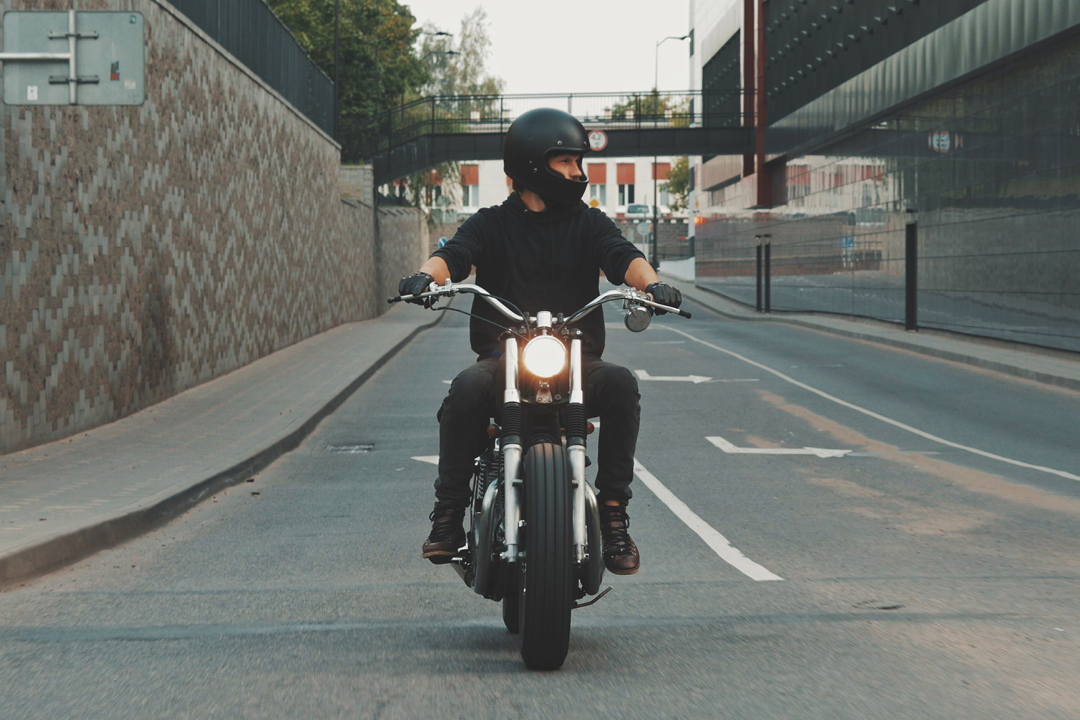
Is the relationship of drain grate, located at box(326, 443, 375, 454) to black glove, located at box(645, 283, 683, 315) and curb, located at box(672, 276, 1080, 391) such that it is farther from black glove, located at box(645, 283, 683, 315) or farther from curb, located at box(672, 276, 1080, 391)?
curb, located at box(672, 276, 1080, 391)

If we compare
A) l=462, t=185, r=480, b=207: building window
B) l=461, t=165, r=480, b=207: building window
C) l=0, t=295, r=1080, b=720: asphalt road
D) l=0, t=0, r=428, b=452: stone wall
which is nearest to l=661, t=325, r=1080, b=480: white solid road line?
l=0, t=295, r=1080, b=720: asphalt road

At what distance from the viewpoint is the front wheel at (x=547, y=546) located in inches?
171

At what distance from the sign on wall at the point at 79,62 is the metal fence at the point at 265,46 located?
23.2ft

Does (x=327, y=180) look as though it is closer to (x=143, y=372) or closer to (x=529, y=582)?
(x=143, y=372)

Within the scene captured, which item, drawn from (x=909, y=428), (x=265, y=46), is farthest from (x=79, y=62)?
(x=265, y=46)

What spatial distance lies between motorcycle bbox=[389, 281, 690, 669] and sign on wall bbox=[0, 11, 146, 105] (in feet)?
21.1

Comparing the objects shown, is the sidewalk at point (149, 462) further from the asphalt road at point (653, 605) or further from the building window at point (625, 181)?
the building window at point (625, 181)

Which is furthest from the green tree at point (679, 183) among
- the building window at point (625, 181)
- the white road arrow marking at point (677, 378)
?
the white road arrow marking at point (677, 378)

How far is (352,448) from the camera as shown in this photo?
1284 cm

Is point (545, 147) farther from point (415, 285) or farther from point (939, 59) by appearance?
point (939, 59)

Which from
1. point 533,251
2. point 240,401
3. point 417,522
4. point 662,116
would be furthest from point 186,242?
point 662,116

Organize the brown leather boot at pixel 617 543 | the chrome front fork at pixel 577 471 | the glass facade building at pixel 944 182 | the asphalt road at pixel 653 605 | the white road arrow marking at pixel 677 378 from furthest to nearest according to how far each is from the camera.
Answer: the glass facade building at pixel 944 182
the white road arrow marking at pixel 677 378
the brown leather boot at pixel 617 543
the chrome front fork at pixel 577 471
the asphalt road at pixel 653 605

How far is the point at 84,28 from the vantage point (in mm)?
10430

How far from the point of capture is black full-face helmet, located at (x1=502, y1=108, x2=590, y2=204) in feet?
16.6
